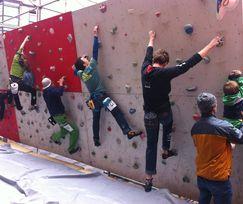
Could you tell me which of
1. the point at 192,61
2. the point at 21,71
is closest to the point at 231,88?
the point at 192,61

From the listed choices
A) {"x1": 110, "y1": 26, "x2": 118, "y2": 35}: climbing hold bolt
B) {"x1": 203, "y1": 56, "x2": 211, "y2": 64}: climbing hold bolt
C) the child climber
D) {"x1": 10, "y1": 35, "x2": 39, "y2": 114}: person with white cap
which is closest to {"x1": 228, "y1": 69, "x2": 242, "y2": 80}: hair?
the child climber

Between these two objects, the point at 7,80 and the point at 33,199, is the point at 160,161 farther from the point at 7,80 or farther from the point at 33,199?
the point at 7,80

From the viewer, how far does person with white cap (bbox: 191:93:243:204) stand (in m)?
2.60

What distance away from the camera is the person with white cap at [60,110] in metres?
5.08

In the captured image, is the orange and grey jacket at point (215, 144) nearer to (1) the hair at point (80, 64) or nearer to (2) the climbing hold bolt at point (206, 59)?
(2) the climbing hold bolt at point (206, 59)

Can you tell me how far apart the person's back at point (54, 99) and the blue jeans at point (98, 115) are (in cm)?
82

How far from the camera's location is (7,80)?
6840mm

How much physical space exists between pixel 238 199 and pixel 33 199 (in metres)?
2.20

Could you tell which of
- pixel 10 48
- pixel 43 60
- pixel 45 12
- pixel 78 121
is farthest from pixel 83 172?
pixel 45 12

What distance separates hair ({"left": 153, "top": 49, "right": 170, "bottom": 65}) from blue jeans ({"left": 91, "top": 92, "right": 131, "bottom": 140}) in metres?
1.09

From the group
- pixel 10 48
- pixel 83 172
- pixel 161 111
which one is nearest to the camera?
pixel 161 111

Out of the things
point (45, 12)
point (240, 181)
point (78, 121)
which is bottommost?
point (240, 181)

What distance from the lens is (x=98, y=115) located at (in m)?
4.55

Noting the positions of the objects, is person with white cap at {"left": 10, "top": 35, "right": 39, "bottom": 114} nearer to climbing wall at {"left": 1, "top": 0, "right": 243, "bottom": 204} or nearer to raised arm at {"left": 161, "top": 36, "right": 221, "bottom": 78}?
climbing wall at {"left": 1, "top": 0, "right": 243, "bottom": 204}
